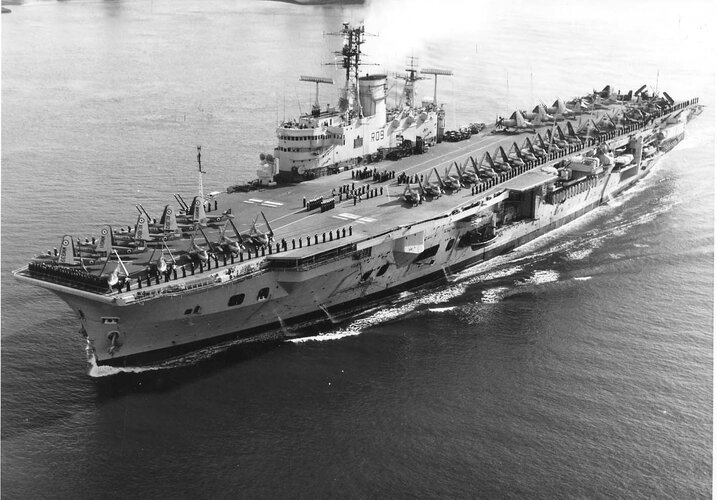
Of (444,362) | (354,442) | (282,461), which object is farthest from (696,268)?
(282,461)

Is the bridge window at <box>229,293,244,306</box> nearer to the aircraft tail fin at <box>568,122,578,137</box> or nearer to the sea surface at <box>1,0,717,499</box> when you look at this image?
the sea surface at <box>1,0,717,499</box>

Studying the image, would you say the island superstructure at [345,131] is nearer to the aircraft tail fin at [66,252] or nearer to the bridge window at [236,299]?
the bridge window at [236,299]

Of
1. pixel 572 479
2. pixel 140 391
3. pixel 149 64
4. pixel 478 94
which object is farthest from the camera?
pixel 149 64

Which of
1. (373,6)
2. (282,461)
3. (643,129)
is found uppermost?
(373,6)

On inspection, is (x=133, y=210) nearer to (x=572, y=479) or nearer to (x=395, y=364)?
(x=395, y=364)

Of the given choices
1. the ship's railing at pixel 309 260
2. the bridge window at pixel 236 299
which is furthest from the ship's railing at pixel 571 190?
the bridge window at pixel 236 299

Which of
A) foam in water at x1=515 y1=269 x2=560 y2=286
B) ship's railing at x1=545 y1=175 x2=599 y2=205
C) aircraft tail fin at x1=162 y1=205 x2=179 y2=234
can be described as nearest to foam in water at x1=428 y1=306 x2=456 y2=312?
foam in water at x1=515 y1=269 x2=560 y2=286
